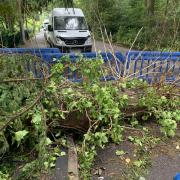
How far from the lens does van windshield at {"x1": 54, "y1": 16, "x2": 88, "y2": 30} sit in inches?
496

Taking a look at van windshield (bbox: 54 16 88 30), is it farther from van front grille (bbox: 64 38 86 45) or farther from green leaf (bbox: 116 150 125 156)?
green leaf (bbox: 116 150 125 156)

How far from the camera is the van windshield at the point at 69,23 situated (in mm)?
12609

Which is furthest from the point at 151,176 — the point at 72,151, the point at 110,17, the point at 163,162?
the point at 110,17

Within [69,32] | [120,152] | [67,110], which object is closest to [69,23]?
[69,32]

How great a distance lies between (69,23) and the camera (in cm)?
1271

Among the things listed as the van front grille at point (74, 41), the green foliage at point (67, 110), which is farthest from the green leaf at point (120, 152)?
the van front grille at point (74, 41)

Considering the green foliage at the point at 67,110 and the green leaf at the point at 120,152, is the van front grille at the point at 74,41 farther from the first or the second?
the green leaf at the point at 120,152

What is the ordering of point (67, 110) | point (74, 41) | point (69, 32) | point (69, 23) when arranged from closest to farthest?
1. point (67, 110)
2. point (74, 41)
3. point (69, 32)
4. point (69, 23)

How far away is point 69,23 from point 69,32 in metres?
0.75

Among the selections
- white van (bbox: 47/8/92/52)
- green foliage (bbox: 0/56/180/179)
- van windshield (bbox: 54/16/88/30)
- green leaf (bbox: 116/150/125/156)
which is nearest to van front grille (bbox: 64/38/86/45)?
white van (bbox: 47/8/92/52)

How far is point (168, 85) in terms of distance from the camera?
5.19 m

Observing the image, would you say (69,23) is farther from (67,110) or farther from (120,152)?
(120,152)

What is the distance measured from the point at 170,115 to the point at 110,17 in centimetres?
1834

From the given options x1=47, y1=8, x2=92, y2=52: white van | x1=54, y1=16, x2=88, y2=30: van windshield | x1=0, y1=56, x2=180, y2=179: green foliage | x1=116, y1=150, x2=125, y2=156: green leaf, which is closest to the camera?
x1=0, y1=56, x2=180, y2=179: green foliage
